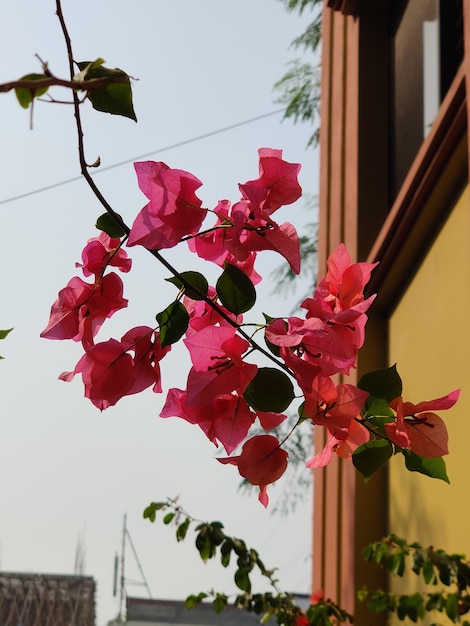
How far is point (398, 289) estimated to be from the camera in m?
2.45

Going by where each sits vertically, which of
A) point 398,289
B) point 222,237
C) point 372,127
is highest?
point 372,127

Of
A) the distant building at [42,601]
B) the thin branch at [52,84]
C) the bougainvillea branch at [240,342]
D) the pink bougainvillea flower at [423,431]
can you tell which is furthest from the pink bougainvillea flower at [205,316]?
the distant building at [42,601]

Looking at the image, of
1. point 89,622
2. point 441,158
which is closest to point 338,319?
point 441,158

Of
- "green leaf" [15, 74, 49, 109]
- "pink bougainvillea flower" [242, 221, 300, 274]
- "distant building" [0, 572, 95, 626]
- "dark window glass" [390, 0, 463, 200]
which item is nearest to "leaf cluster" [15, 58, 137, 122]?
"green leaf" [15, 74, 49, 109]

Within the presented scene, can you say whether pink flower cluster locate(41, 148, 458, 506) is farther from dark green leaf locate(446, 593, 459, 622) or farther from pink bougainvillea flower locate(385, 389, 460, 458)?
dark green leaf locate(446, 593, 459, 622)

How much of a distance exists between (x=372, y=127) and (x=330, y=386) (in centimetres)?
244

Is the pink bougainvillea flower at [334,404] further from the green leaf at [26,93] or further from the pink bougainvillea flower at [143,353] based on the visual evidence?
the green leaf at [26,93]

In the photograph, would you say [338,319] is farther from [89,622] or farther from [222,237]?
[89,622]

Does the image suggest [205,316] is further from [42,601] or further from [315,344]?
[42,601]

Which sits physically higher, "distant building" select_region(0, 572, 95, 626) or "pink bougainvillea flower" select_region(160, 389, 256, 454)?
"distant building" select_region(0, 572, 95, 626)

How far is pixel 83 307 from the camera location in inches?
20.5

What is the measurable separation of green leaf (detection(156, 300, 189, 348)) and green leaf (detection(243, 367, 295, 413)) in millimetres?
53

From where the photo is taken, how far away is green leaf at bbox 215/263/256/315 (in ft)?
1.59

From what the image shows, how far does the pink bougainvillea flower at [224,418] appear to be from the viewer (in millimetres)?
466
